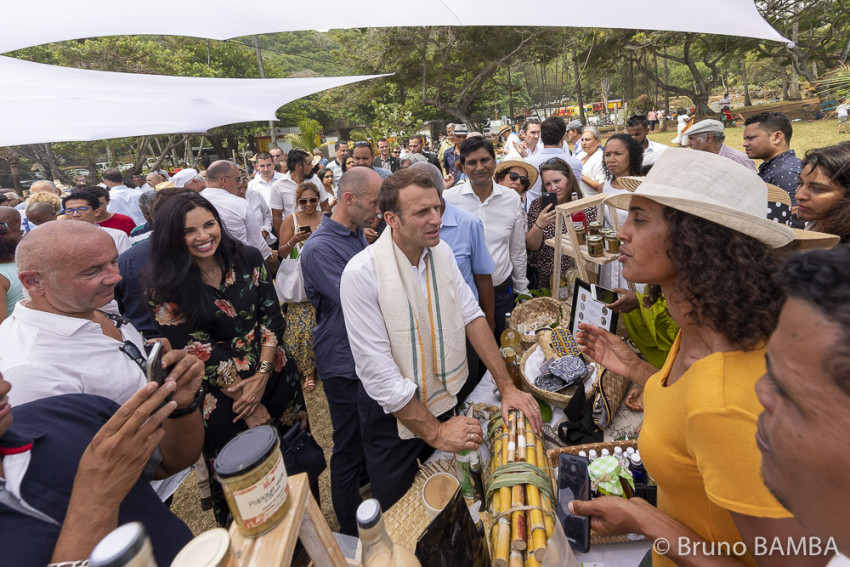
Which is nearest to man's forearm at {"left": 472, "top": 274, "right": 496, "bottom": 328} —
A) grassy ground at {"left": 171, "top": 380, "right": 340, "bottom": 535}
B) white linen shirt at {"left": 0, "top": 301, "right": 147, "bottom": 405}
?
grassy ground at {"left": 171, "top": 380, "right": 340, "bottom": 535}

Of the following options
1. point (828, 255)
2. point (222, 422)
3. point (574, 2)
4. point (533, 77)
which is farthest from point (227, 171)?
point (533, 77)

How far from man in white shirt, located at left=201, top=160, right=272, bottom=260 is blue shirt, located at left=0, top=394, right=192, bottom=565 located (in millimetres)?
3079

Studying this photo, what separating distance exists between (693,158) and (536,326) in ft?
5.44

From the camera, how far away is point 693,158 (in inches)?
49.4

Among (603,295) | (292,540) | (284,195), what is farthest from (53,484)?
(284,195)

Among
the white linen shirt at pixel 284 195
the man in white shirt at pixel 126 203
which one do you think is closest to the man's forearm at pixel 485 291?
the white linen shirt at pixel 284 195

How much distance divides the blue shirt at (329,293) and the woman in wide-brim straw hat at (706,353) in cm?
163

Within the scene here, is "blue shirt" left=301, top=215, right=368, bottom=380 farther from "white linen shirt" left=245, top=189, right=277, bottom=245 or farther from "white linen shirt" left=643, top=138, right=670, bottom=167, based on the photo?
"white linen shirt" left=643, top=138, right=670, bottom=167

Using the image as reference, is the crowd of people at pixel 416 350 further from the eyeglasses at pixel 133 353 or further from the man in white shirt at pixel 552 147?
the man in white shirt at pixel 552 147

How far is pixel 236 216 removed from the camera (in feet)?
13.9

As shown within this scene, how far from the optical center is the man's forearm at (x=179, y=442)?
4.83 ft

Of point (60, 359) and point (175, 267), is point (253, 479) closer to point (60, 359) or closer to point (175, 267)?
point (60, 359)

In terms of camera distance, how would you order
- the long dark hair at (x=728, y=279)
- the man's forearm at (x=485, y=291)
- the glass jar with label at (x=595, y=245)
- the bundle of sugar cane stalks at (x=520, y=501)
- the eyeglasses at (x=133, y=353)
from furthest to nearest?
the man's forearm at (x=485, y=291), the glass jar with label at (x=595, y=245), the eyeglasses at (x=133, y=353), the bundle of sugar cane stalks at (x=520, y=501), the long dark hair at (x=728, y=279)

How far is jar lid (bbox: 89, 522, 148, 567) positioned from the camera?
498mm
